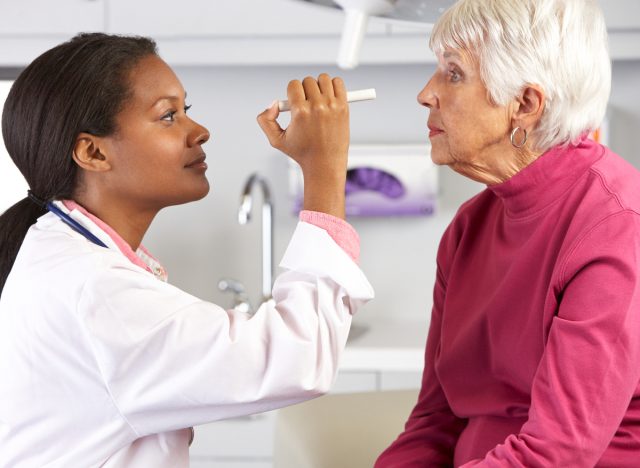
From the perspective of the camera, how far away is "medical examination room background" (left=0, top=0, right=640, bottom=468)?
2.79 meters

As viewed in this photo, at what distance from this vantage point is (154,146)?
51.9 inches

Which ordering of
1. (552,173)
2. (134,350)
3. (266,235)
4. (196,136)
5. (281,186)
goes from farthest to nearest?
(281,186)
(266,235)
(196,136)
(552,173)
(134,350)

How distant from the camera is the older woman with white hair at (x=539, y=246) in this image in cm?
112

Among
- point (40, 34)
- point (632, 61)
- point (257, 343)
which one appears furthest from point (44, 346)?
point (632, 61)

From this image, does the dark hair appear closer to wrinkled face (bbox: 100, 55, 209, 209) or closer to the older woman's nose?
wrinkled face (bbox: 100, 55, 209, 209)

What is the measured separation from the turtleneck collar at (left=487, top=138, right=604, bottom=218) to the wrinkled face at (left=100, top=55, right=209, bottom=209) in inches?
17.4

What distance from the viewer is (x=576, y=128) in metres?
1.24

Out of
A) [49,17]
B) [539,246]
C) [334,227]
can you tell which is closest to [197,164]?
[334,227]

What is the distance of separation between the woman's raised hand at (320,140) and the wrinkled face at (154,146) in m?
0.17

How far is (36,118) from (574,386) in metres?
0.76

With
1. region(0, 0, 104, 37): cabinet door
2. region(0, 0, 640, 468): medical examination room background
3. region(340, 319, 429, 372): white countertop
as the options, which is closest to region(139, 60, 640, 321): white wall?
region(0, 0, 640, 468): medical examination room background

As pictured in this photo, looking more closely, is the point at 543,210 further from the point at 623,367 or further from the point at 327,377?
the point at 327,377

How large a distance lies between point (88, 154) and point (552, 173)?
612mm

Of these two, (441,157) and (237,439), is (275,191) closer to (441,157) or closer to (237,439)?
(237,439)
